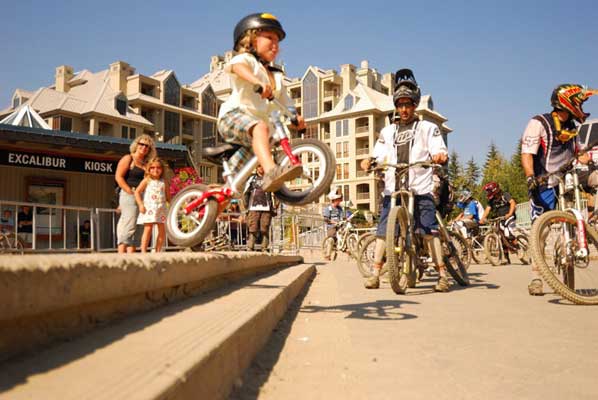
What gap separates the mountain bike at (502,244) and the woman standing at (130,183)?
917 centimetres

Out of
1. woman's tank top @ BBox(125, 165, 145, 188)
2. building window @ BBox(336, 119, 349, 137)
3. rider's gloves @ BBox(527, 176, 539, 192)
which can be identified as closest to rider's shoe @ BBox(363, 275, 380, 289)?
rider's gloves @ BBox(527, 176, 539, 192)

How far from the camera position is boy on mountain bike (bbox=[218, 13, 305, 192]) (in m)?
3.74

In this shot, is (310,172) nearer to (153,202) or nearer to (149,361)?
(149,361)

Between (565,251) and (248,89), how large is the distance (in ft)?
11.3

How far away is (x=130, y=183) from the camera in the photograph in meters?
7.09

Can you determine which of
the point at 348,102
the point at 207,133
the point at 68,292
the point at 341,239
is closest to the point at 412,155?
the point at 68,292

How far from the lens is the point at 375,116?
61469 mm

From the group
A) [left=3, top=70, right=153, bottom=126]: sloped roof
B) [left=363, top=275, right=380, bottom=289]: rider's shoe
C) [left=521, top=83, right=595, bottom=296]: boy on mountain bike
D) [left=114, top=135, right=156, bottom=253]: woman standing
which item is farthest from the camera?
[left=3, top=70, right=153, bottom=126]: sloped roof

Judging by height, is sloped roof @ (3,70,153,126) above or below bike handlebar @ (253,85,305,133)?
above

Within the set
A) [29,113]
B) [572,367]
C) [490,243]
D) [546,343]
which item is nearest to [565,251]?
[546,343]

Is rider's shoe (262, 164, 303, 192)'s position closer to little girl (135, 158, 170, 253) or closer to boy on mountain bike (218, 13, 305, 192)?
boy on mountain bike (218, 13, 305, 192)

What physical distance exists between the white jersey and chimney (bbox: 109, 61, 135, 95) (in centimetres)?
4923

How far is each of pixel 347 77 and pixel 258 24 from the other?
63.6 metres

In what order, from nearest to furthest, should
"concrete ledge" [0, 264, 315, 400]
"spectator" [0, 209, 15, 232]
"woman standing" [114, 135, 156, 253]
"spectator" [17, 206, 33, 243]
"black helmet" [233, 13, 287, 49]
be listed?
"concrete ledge" [0, 264, 315, 400] → "black helmet" [233, 13, 287, 49] → "woman standing" [114, 135, 156, 253] → "spectator" [0, 209, 15, 232] → "spectator" [17, 206, 33, 243]
